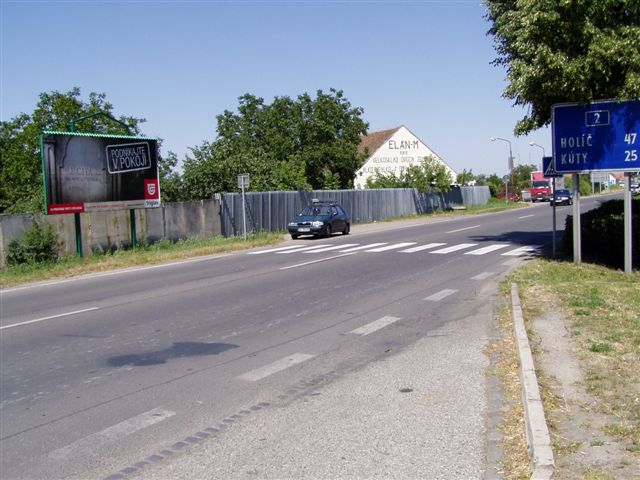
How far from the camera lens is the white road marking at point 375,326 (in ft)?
29.6

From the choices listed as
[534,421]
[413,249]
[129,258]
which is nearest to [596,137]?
[413,249]

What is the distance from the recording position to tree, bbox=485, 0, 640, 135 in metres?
13.8

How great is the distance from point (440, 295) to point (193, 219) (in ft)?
56.8

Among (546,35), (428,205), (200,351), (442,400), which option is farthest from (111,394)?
(428,205)

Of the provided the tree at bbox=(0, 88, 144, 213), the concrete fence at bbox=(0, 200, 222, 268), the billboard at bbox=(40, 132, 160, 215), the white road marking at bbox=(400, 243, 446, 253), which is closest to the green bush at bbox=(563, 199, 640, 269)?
the white road marking at bbox=(400, 243, 446, 253)

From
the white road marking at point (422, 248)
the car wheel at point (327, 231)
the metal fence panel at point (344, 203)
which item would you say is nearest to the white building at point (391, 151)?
the metal fence panel at point (344, 203)

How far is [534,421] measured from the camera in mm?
4891

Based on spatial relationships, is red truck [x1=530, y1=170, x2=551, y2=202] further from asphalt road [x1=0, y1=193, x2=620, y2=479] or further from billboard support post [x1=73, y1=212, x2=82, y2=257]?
asphalt road [x1=0, y1=193, x2=620, y2=479]

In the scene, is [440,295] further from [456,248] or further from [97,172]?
[97,172]

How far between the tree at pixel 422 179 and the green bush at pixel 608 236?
34.0 metres

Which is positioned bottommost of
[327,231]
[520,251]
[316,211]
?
[520,251]

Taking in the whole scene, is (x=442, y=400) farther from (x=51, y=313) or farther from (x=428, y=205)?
(x=428, y=205)

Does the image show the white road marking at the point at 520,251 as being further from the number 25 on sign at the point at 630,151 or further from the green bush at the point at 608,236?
the number 25 on sign at the point at 630,151

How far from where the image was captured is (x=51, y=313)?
36.7ft
